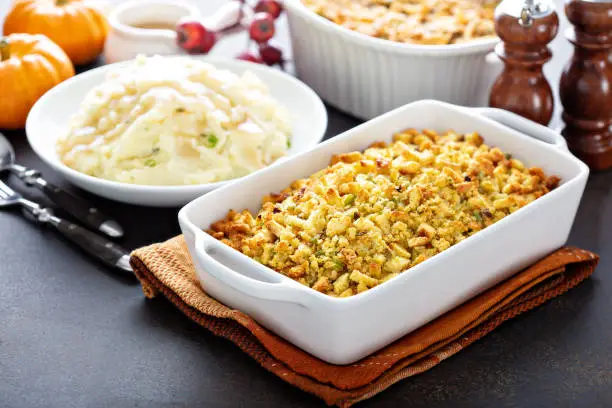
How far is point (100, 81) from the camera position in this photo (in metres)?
2.42

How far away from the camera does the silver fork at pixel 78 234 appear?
73.3 inches

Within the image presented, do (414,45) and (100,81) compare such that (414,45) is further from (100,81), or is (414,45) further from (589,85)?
(100,81)

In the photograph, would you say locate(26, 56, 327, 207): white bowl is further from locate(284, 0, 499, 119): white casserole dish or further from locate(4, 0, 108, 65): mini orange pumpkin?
locate(4, 0, 108, 65): mini orange pumpkin

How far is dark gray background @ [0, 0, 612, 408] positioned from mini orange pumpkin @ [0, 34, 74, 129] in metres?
0.57

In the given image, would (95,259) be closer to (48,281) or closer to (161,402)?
(48,281)

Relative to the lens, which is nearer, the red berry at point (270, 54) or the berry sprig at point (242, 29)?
the berry sprig at point (242, 29)

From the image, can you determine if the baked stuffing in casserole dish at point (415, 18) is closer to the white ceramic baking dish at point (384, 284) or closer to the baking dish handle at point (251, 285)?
the white ceramic baking dish at point (384, 284)

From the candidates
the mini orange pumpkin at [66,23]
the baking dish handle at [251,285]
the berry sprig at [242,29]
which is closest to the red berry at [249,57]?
the berry sprig at [242,29]

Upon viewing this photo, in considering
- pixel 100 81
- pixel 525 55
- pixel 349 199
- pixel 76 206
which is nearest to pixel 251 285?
pixel 349 199

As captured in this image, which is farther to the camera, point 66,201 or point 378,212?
point 66,201

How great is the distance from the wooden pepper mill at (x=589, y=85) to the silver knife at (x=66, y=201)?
108 centimetres

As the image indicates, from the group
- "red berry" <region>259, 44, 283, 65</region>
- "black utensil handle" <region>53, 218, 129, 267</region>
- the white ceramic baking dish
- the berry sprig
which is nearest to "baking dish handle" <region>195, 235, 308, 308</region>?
the white ceramic baking dish

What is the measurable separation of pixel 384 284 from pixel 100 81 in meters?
1.27

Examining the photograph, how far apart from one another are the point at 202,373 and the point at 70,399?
9.0 inches
